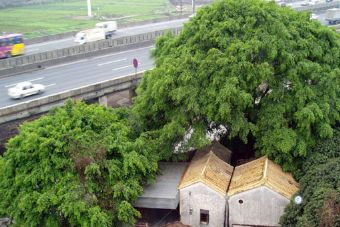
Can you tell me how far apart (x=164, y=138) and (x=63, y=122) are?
18.8ft

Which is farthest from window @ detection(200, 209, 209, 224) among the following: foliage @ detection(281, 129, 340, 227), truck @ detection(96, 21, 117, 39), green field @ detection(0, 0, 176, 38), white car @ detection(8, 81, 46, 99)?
green field @ detection(0, 0, 176, 38)

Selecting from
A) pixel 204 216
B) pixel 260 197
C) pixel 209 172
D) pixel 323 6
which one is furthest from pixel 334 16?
pixel 204 216

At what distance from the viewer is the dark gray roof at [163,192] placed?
24.5 meters

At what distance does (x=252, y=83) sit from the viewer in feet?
82.1

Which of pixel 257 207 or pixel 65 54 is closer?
pixel 257 207

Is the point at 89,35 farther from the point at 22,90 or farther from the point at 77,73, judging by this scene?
the point at 22,90

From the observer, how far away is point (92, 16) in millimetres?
89375

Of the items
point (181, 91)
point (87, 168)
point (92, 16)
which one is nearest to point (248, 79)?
point (181, 91)

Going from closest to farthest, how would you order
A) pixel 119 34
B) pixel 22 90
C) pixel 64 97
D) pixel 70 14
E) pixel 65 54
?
pixel 64 97
pixel 22 90
pixel 65 54
pixel 119 34
pixel 70 14

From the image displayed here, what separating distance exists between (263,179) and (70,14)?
78387 mm

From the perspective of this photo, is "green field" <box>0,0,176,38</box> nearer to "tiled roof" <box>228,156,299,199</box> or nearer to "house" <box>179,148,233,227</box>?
"house" <box>179,148,233,227</box>

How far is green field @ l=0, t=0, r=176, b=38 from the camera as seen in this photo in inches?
3059

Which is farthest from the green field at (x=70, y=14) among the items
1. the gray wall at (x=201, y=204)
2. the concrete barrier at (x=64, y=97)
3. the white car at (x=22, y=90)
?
the gray wall at (x=201, y=204)

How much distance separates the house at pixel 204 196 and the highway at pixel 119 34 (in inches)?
1277
